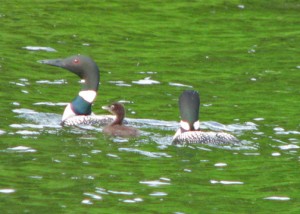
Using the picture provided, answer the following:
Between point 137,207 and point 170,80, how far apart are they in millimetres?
8993

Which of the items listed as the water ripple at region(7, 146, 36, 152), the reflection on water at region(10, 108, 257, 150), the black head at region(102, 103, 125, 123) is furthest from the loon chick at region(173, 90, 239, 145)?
the water ripple at region(7, 146, 36, 152)

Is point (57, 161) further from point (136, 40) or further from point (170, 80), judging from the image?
point (136, 40)

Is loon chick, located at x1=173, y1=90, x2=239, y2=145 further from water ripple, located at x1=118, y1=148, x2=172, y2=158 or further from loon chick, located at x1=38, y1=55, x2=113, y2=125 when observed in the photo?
loon chick, located at x1=38, y1=55, x2=113, y2=125

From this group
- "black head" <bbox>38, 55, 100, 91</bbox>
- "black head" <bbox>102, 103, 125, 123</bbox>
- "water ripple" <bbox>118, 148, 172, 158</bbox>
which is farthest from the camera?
"black head" <bbox>38, 55, 100, 91</bbox>

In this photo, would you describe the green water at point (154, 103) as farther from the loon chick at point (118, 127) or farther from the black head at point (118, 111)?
the black head at point (118, 111)

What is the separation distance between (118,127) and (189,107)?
1057 mm

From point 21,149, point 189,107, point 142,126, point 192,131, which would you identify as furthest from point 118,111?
point 21,149

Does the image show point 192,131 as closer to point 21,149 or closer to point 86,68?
point 21,149

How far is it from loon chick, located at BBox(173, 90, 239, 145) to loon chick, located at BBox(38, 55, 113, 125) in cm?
138

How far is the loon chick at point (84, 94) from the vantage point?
18.9 metres

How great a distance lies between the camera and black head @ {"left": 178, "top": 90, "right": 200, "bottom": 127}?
1780cm

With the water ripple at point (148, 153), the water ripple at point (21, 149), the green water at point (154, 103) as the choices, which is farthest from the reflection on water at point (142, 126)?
the water ripple at point (21, 149)

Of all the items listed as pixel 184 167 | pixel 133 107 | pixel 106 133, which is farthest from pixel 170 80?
pixel 184 167

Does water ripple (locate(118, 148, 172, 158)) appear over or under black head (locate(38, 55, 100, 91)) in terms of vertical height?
under
